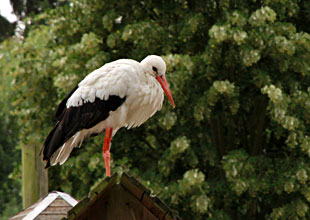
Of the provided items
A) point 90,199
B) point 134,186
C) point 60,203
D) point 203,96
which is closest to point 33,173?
point 60,203

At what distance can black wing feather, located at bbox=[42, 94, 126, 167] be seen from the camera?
619 cm

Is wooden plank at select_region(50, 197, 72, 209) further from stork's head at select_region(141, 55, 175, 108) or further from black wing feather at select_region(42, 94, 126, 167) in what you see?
stork's head at select_region(141, 55, 175, 108)

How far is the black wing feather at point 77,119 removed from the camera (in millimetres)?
6191

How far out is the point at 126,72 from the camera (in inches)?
244

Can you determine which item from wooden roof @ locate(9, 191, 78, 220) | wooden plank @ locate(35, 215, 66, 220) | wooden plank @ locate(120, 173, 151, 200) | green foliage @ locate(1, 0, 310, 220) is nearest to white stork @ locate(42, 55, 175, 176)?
wooden roof @ locate(9, 191, 78, 220)

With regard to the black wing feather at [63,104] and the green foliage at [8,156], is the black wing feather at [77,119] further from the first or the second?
the green foliage at [8,156]

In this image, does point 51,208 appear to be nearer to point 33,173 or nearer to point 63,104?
point 33,173

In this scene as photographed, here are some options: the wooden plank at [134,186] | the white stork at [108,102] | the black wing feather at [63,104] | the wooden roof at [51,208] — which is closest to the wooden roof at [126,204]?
the wooden plank at [134,186]

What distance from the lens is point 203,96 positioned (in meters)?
12.3

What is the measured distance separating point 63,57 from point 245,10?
3.86 metres

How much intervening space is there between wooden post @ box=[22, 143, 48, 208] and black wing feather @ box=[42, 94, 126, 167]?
0.43 m

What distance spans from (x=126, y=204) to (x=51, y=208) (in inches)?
59.2

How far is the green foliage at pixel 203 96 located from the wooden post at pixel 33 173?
5.22m

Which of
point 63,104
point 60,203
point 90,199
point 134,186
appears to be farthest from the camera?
point 63,104
